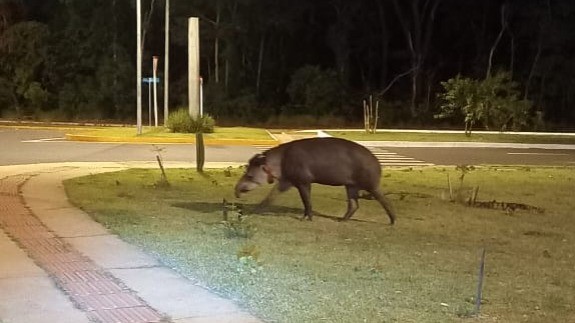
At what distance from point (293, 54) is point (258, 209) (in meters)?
40.6

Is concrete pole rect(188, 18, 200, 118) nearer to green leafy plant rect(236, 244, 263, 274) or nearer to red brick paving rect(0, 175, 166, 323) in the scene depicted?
red brick paving rect(0, 175, 166, 323)

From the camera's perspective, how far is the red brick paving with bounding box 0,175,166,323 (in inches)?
254

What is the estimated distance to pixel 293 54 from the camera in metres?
51.7

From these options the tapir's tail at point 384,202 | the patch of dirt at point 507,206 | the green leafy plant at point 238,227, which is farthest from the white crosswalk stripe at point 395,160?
the green leafy plant at point 238,227

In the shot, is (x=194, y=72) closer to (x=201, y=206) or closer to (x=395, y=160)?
(x=395, y=160)

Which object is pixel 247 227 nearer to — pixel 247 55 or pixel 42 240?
pixel 42 240

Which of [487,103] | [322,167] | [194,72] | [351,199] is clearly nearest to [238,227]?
[322,167]

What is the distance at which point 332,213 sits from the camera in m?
11.8

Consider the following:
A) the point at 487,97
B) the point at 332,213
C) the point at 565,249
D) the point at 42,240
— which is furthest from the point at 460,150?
the point at 42,240

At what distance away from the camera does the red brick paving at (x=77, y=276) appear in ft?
21.2

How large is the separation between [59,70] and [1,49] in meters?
3.29

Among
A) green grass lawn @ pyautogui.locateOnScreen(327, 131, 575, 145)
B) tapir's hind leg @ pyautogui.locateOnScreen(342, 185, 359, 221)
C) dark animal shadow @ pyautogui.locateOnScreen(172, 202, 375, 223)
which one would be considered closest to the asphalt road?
green grass lawn @ pyautogui.locateOnScreen(327, 131, 575, 145)

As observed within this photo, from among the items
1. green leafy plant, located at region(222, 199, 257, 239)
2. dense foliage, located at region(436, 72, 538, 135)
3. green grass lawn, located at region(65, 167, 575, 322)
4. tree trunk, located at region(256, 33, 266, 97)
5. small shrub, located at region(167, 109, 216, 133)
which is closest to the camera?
green grass lawn, located at region(65, 167, 575, 322)

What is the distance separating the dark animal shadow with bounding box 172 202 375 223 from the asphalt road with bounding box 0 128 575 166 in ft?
27.0
